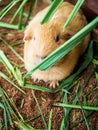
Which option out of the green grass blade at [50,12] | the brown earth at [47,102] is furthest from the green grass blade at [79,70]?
the green grass blade at [50,12]

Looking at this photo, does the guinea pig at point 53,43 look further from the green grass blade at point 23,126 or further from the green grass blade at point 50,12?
the green grass blade at point 50,12

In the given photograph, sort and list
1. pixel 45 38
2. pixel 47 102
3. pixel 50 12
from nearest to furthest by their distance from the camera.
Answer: pixel 50 12 → pixel 45 38 → pixel 47 102

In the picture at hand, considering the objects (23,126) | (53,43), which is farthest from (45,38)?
(23,126)

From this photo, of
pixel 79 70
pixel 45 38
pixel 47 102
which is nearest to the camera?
pixel 45 38

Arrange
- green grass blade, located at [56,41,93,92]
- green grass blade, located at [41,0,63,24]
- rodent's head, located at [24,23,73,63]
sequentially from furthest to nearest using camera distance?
green grass blade, located at [56,41,93,92]
rodent's head, located at [24,23,73,63]
green grass blade, located at [41,0,63,24]

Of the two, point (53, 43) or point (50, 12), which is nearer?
point (50, 12)

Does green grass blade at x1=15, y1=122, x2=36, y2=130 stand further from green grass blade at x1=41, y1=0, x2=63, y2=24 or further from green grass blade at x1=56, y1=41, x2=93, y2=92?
green grass blade at x1=41, y1=0, x2=63, y2=24

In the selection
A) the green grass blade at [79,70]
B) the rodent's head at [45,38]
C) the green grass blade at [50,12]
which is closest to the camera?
the green grass blade at [50,12]

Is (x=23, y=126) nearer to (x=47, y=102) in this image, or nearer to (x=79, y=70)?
(x=47, y=102)

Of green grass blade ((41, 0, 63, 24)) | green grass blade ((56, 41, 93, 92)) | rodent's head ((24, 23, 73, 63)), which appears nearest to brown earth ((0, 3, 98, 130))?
green grass blade ((56, 41, 93, 92))
